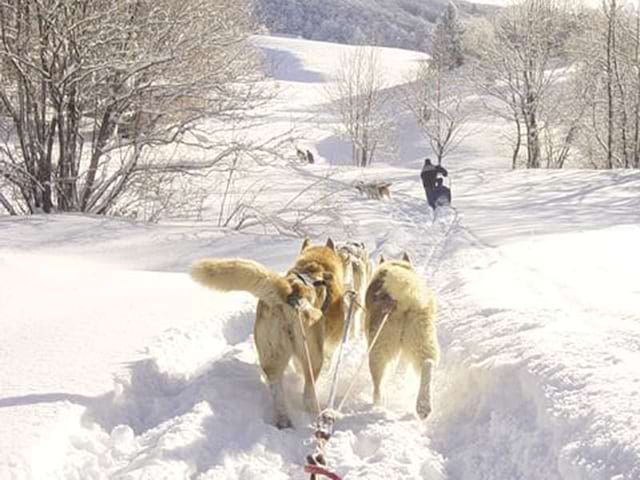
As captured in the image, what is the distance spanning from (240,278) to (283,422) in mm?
921

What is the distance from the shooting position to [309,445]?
3801 millimetres

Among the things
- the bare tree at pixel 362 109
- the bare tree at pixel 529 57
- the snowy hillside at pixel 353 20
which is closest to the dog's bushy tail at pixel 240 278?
the bare tree at pixel 529 57

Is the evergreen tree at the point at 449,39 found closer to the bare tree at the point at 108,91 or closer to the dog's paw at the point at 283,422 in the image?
the bare tree at the point at 108,91

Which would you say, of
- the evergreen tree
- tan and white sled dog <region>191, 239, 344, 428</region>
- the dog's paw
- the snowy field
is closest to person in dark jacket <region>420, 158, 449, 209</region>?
the snowy field

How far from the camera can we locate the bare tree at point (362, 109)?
3881 centimetres

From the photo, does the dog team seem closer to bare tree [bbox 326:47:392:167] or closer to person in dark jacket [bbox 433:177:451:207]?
person in dark jacket [bbox 433:177:451:207]

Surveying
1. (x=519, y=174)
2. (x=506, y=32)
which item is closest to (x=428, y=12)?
(x=506, y=32)

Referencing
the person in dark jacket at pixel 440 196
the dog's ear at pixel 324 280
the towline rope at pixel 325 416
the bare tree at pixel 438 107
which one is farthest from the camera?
the bare tree at pixel 438 107

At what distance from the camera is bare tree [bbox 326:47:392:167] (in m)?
38.8

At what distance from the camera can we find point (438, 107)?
37.7 m

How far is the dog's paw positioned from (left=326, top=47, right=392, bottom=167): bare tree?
34.7 metres

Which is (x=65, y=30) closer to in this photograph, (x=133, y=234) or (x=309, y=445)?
(x=133, y=234)

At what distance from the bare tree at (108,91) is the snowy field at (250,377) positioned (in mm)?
1885

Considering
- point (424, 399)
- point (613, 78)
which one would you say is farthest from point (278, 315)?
point (613, 78)
